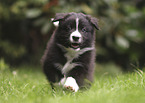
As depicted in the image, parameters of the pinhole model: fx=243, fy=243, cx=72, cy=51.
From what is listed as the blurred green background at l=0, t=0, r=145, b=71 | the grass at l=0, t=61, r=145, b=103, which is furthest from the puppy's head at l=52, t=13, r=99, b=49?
the blurred green background at l=0, t=0, r=145, b=71

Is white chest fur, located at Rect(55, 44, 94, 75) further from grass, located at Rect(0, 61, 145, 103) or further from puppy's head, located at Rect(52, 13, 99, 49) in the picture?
grass, located at Rect(0, 61, 145, 103)

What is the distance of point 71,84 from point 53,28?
4.34m

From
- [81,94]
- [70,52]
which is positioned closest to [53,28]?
[70,52]

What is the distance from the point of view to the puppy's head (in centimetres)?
361

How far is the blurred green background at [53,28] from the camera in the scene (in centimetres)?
734

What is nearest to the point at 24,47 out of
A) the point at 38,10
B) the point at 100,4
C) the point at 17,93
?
the point at 38,10

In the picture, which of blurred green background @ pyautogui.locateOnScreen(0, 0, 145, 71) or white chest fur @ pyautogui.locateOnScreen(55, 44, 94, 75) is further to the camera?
blurred green background @ pyautogui.locateOnScreen(0, 0, 145, 71)

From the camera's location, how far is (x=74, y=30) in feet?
11.9

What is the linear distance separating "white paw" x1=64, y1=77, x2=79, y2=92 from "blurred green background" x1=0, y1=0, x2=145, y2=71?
368cm

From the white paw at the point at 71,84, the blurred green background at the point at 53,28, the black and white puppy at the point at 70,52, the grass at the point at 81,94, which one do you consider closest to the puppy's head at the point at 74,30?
the black and white puppy at the point at 70,52

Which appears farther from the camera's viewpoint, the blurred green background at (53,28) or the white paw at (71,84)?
the blurred green background at (53,28)

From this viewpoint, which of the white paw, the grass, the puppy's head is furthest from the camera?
the puppy's head

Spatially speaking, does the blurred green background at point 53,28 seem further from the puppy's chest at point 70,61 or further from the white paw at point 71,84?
the white paw at point 71,84

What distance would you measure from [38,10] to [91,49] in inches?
157
